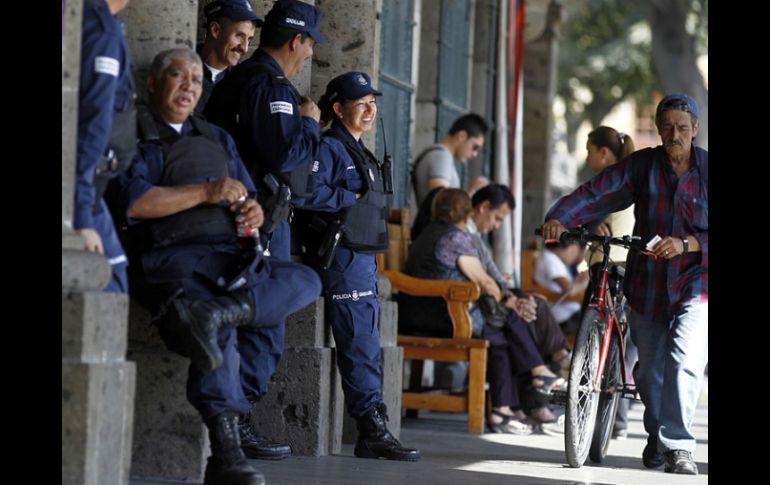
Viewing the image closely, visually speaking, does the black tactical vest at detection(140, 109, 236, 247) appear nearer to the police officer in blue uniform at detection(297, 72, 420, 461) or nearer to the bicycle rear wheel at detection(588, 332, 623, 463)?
the police officer in blue uniform at detection(297, 72, 420, 461)

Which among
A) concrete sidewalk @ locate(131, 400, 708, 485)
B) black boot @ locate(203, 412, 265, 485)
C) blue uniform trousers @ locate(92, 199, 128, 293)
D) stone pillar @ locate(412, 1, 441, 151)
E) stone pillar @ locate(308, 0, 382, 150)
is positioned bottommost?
concrete sidewalk @ locate(131, 400, 708, 485)

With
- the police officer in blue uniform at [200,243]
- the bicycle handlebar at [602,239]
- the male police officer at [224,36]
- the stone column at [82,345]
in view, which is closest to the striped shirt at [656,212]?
the bicycle handlebar at [602,239]

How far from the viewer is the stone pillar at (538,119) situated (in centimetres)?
1741

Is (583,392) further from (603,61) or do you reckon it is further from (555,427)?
(603,61)

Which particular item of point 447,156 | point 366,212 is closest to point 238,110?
point 366,212

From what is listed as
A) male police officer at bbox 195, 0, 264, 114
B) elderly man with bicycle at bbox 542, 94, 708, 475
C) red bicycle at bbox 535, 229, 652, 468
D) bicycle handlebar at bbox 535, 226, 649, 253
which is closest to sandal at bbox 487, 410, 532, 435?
red bicycle at bbox 535, 229, 652, 468

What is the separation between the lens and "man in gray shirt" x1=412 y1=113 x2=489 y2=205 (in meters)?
10.6

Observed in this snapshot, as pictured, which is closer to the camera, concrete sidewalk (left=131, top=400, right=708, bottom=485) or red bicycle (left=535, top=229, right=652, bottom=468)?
concrete sidewalk (left=131, top=400, right=708, bottom=485)

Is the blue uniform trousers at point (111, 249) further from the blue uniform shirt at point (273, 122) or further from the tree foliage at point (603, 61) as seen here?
the tree foliage at point (603, 61)

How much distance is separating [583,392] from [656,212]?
1.00 meters

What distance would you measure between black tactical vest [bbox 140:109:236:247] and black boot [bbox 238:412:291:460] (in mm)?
1571
